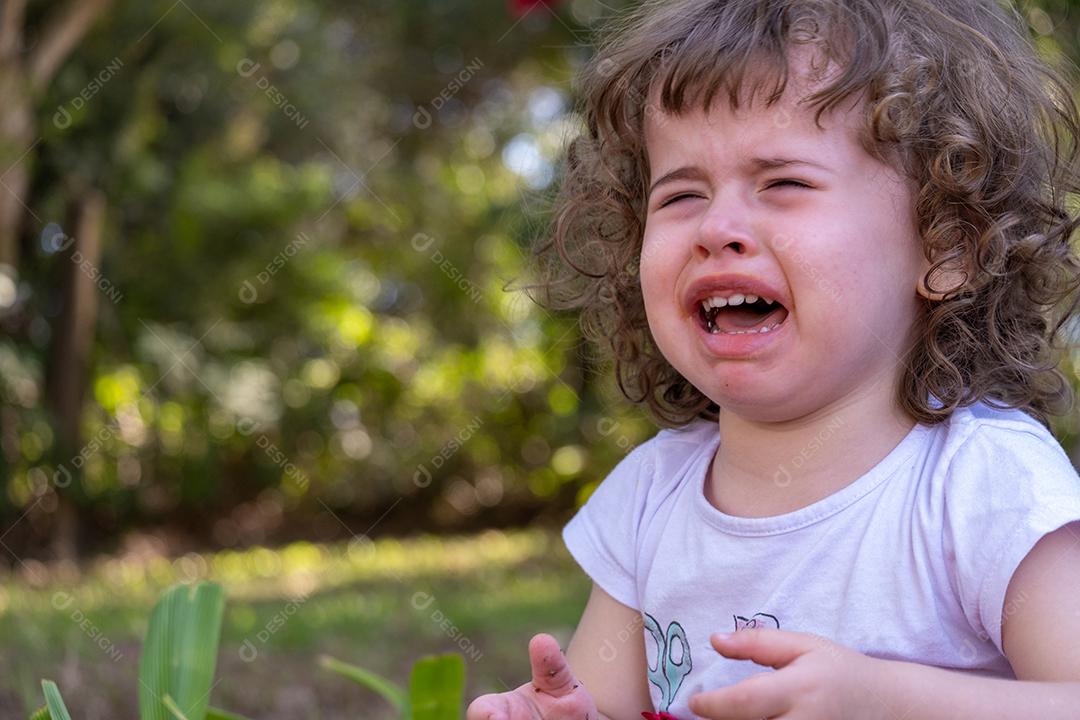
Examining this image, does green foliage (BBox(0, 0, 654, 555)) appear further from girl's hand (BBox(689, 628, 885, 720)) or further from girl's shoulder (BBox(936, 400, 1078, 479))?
girl's hand (BBox(689, 628, 885, 720))

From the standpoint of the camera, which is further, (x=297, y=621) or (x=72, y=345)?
(x=72, y=345)

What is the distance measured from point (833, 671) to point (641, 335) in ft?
2.70

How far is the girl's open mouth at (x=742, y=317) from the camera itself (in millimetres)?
1342

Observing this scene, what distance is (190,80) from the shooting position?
6473mm

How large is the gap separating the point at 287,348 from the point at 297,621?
407 centimetres

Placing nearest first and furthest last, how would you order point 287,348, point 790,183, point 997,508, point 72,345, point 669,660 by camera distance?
point 997,508 → point 790,183 → point 669,660 → point 72,345 → point 287,348

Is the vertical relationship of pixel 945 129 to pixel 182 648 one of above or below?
above

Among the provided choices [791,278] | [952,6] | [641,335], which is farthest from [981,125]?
[641,335]

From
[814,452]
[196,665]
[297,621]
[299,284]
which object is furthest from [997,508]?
[299,284]

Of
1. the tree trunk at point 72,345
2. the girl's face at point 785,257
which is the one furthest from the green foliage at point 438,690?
the tree trunk at point 72,345

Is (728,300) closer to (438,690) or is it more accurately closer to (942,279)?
(942,279)

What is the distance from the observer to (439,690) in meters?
1.55

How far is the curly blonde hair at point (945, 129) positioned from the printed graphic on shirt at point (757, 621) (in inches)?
11.6

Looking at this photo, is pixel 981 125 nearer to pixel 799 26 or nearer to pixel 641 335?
pixel 799 26
